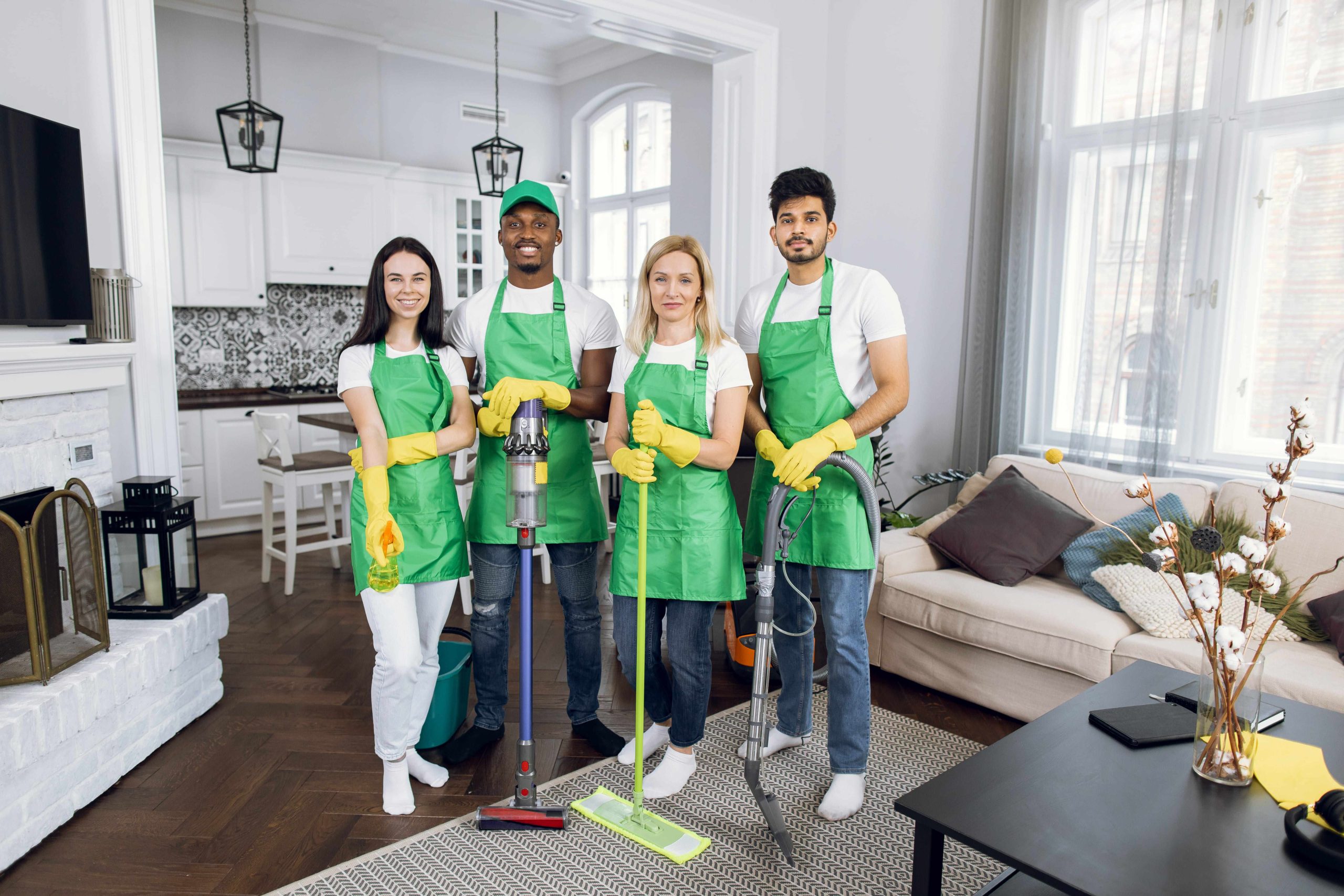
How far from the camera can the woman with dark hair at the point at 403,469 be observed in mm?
2217

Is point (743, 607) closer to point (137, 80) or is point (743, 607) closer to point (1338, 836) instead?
point (1338, 836)

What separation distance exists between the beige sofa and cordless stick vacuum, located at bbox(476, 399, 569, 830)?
4.56ft

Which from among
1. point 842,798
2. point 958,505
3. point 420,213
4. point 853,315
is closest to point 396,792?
point 842,798

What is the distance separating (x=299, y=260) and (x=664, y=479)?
417 centimetres

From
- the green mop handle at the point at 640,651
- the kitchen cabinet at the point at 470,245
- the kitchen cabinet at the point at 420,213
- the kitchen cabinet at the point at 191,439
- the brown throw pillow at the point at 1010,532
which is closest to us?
the green mop handle at the point at 640,651

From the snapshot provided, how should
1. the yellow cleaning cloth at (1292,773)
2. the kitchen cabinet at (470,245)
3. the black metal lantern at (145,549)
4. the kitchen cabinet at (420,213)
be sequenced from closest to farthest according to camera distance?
the yellow cleaning cloth at (1292,773)
the black metal lantern at (145,549)
the kitchen cabinet at (420,213)
the kitchen cabinet at (470,245)

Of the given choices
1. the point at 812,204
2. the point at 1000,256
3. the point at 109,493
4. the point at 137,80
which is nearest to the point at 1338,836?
the point at 812,204

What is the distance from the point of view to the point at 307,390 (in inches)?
228

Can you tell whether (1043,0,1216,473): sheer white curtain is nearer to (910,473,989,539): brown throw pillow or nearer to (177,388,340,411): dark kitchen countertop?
(910,473,989,539): brown throw pillow

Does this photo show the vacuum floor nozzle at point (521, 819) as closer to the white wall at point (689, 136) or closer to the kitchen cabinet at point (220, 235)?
the white wall at point (689, 136)

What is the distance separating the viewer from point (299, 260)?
5523 millimetres

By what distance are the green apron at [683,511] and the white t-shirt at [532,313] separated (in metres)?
0.29

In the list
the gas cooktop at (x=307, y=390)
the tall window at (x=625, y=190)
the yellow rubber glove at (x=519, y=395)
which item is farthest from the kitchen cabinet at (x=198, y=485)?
the yellow rubber glove at (x=519, y=395)

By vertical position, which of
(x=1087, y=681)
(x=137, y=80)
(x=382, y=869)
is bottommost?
(x=382, y=869)
